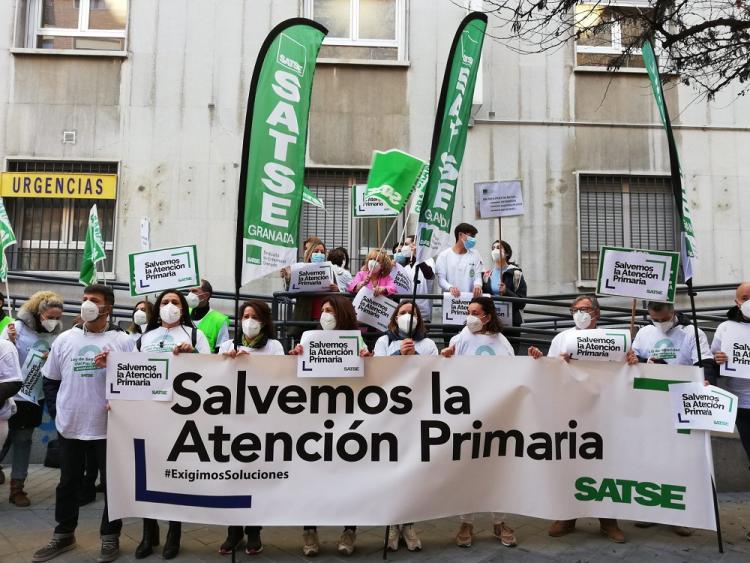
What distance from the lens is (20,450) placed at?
5.75m

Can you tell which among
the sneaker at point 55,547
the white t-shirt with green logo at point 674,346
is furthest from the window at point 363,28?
the sneaker at point 55,547

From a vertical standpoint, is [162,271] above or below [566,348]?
above

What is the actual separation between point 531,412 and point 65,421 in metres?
3.38

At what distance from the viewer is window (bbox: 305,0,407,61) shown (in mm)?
11188

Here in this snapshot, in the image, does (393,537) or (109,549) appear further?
(393,537)

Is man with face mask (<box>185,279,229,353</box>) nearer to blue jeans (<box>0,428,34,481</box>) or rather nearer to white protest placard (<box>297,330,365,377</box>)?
blue jeans (<box>0,428,34,481</box>)

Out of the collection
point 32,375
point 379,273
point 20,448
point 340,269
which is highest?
point 340,269

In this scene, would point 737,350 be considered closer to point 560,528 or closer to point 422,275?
point 560,528

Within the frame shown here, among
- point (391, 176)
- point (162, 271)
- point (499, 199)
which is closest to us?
point (162, 271)

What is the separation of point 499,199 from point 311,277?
9.58ft

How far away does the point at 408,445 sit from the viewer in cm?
437

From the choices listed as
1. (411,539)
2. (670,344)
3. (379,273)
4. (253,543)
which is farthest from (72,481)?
(670,344)

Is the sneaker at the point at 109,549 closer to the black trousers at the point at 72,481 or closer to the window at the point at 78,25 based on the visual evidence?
the black trousers at the point at 72,481

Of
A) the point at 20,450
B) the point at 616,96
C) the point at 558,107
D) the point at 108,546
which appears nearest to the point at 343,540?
the point at 108,546
